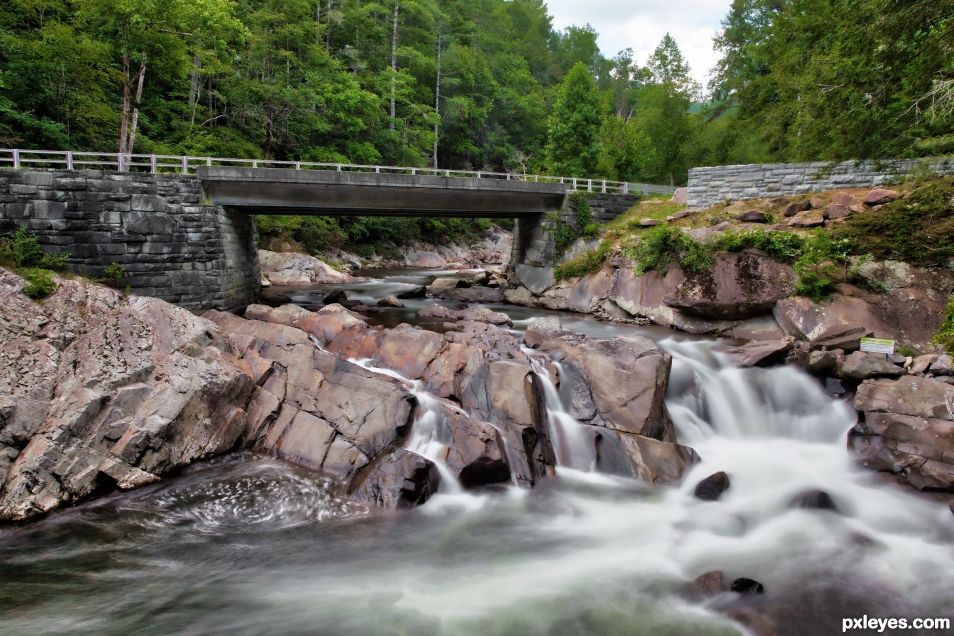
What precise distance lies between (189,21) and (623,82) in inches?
2744

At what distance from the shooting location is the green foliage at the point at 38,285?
11180 mm

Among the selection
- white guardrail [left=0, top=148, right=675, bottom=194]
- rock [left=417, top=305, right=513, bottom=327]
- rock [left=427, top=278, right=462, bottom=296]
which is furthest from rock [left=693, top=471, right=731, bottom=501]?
rock [left=427, top=278, right=462, bottom=296]

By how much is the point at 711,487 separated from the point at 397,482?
19.4 feet

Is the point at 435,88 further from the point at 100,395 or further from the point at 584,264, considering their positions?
the point at 100,395

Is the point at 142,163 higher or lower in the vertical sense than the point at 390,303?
higher

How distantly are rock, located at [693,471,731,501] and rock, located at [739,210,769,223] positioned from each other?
13556mm

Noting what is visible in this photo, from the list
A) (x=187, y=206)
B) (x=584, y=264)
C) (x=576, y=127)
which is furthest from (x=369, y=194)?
(x=576, y=127)

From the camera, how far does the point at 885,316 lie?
46.3 ft

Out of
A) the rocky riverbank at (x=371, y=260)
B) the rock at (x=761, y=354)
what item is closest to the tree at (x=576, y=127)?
the rocky riverbank at (x=371, y=260)

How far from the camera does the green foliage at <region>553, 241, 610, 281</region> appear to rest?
22.5 meters

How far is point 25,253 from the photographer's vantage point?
1381cm

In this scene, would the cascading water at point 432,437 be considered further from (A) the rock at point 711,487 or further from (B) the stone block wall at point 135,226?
(B) the stone block wall at point 135,226

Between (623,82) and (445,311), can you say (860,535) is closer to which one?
(445,311)

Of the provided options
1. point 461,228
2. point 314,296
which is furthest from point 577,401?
point 461,228
